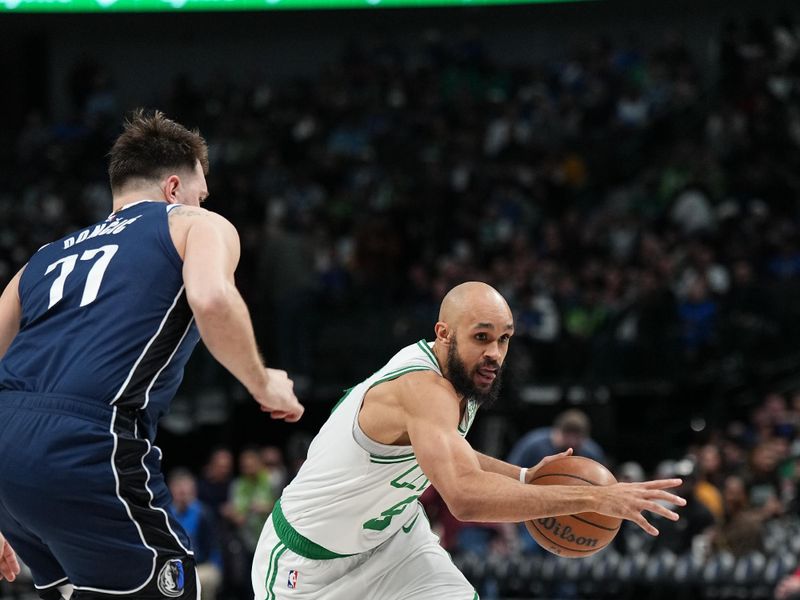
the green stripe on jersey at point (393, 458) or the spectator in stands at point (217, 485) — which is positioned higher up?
the green stripe on jersey at point (393, 458)

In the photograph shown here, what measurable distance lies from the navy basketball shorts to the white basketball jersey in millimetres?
1064

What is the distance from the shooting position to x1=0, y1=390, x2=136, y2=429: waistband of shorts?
3699 mm

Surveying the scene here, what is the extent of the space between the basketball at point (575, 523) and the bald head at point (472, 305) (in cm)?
70

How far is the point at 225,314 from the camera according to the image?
354 centimetres

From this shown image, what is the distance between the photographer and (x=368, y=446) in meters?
4.76

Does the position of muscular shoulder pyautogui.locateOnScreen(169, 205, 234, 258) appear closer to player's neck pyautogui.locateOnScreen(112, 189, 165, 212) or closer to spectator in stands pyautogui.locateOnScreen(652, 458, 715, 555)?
player's neck pyautogui.locateOnScreen(112, 189, 165, 212)

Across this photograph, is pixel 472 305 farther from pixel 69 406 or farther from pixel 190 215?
pixel 69 406

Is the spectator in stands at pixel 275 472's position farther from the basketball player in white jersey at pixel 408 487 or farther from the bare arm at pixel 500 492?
the bare arm at pixel 500 492

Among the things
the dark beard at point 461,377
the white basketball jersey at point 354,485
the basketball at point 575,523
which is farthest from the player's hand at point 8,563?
the basketball at point 575,523

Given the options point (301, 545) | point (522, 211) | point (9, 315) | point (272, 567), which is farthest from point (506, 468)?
point (522, 211)

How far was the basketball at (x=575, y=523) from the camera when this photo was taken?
4805 mm

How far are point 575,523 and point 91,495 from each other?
6.55 ft

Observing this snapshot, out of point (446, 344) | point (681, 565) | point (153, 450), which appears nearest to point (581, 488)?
point (446, 344)

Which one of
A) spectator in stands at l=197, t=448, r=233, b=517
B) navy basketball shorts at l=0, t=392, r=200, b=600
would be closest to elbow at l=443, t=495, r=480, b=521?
navy basketball shorts at l=0, t=392, r=200, b=600
